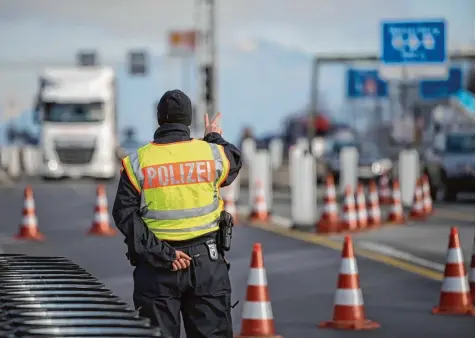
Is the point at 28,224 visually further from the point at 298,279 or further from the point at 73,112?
the point at 73,112

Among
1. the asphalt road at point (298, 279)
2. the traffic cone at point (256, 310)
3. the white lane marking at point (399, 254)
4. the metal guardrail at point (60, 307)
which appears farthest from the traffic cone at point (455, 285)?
the metal guardrail at point (60, 307)

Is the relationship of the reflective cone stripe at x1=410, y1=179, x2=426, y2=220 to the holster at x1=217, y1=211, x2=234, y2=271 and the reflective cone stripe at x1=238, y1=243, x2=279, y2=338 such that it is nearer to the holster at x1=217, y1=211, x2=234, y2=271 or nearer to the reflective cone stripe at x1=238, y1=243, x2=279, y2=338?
the reflective cone stripe at x1=238, y1=243, x2=279, y2=338

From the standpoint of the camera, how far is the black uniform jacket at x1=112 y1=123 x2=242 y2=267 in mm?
8047

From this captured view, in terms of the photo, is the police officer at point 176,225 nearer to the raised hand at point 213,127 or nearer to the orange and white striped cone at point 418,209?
the raised hand at point 213,127

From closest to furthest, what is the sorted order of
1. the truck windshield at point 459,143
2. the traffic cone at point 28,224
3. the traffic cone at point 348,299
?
the traffic cone at point 348,299 < the traffic cone at point 28,224 < the truck windshield at point 459,143

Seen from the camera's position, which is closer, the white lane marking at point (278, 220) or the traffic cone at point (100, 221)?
the traffic cone at point (100, 221)

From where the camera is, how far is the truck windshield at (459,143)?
40.2 m

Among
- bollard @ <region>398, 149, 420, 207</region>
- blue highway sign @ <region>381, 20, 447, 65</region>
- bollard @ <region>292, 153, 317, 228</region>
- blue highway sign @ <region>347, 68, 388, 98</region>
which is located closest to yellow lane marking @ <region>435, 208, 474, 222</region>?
bollard @ <region>398, 149, 420, 207</region>

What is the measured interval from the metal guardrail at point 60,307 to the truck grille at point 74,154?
46541mm

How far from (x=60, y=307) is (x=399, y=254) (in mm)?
16093

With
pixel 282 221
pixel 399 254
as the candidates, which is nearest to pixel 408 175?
pixel 282 221

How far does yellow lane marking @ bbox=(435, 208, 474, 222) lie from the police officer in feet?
77.4

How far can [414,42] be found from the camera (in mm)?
37656

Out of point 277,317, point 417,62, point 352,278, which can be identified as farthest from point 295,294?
point 417,62
